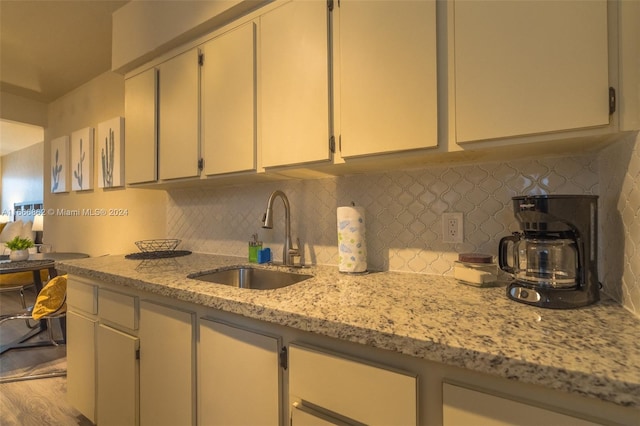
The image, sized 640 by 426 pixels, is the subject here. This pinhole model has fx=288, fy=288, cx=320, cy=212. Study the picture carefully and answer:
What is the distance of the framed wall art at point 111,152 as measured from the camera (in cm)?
269

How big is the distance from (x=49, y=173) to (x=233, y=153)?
12.5 ft

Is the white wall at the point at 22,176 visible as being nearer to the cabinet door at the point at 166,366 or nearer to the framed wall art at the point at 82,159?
the framed wall art at the point at 82,159

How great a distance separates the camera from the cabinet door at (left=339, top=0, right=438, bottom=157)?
963mm

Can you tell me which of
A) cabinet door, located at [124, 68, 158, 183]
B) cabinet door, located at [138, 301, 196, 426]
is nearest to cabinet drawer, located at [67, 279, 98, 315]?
cabinet door, located at [138, 301, 196, 426]

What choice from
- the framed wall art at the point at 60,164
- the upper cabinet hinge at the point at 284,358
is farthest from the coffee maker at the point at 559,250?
the framed wall art at the point at 60,164

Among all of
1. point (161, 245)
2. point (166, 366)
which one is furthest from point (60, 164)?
point (166, 366)

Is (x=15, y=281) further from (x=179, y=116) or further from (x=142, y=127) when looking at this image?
(x=179, y=116)

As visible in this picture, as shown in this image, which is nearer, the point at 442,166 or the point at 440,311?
the point at 440,311

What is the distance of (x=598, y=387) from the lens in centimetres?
48

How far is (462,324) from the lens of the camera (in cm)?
70

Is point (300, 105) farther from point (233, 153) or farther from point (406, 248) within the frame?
point (406, 248)

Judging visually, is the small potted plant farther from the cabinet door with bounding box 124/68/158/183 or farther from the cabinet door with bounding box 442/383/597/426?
the cabinet door with bounding box 442/383/597/426

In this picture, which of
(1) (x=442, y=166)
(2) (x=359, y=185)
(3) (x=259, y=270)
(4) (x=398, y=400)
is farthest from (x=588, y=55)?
(3) (x=259, y=270)

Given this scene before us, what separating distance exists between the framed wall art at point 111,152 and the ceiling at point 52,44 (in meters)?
0.61
